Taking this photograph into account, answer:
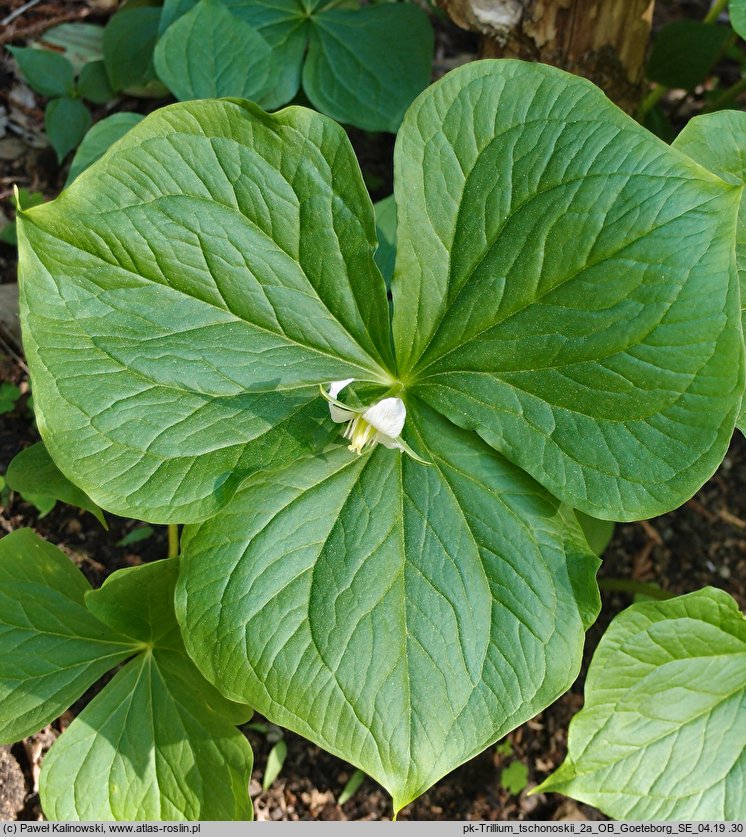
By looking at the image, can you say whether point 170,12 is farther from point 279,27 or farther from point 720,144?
point 720,144

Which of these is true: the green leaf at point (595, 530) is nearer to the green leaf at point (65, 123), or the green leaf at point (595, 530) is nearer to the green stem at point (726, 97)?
the green stem at point (726, 97)

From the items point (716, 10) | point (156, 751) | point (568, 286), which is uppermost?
point (716, 10)

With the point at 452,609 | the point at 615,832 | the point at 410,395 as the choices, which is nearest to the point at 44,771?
the point at 452,609

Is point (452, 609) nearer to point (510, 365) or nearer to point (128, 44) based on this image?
point (510, 365)

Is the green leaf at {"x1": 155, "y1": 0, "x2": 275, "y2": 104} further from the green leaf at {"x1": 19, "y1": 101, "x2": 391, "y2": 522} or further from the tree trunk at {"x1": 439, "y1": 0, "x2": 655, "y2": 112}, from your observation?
the green leaf at {"x1": 19, "y1": 101, "x2": 391, "y2": 522}

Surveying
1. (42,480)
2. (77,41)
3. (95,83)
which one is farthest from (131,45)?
(42,480)
